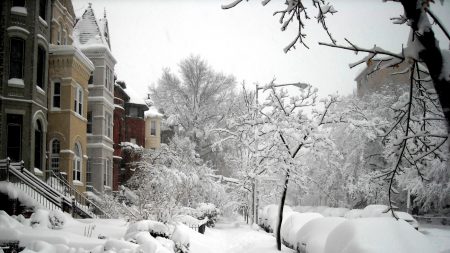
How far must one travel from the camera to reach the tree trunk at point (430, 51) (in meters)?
3.95

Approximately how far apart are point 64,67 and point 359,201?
28.5 meters

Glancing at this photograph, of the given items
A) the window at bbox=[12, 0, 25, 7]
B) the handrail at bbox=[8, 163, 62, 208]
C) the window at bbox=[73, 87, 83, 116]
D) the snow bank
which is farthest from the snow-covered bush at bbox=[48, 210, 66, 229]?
the window at bbox=[73, 87, 83, 116]

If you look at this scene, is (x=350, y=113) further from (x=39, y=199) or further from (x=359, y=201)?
(x=359, y=201)

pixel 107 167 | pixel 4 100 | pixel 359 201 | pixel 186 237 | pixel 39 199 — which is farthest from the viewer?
pixel 359 201

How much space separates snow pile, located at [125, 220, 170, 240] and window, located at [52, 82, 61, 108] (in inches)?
540

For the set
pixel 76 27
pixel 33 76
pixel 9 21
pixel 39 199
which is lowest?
pixel 39 199

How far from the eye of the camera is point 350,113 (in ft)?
49.9

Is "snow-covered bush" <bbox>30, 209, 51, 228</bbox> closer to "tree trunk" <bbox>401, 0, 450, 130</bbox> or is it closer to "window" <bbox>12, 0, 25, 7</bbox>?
"tree trunk" <bbox>401, 0, 450, 130</bbox>

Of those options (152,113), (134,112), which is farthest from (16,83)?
(152,113)

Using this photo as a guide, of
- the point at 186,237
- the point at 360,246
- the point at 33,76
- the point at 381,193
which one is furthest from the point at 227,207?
the point at 360,246

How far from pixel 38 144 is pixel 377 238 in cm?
1738

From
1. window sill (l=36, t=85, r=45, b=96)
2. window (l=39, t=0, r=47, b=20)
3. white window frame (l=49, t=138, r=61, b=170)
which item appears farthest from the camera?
white window frame (l=49, t=138, r=61, b=170)

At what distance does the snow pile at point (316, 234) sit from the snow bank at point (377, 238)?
1904mm

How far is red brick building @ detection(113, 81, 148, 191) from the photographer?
113 ft
